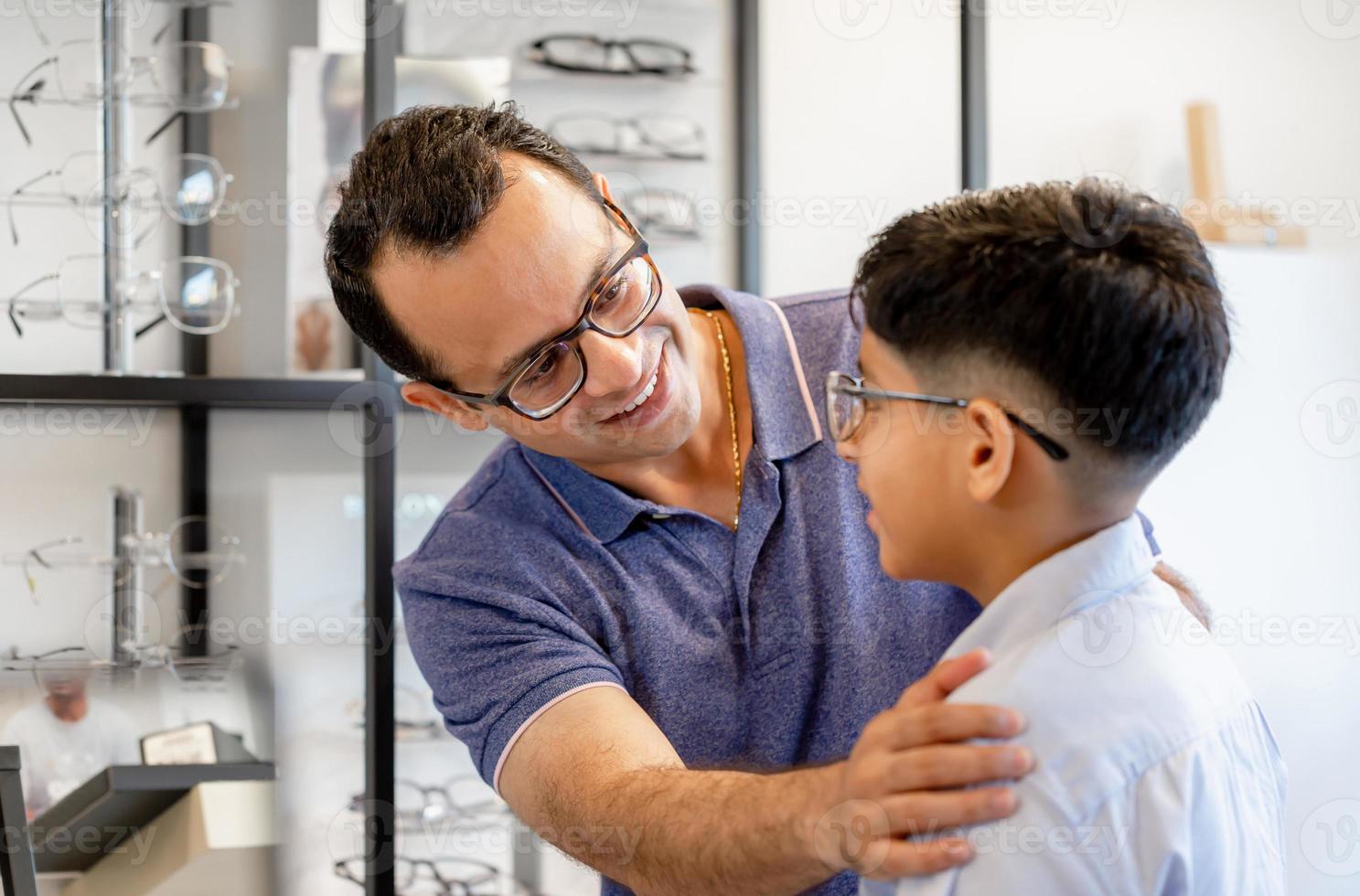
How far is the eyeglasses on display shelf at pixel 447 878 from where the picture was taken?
235 cm

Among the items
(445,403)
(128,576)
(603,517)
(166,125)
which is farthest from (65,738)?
(603,517)

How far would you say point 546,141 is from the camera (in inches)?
47.2

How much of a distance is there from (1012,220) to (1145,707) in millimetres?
347

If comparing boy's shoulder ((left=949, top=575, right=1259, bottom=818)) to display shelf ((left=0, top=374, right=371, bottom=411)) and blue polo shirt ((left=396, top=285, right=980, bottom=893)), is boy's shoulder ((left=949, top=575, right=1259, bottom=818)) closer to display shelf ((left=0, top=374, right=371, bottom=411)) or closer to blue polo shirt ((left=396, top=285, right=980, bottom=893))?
blue polo shirt ((left=396, top=285, right=980, bottom=893))

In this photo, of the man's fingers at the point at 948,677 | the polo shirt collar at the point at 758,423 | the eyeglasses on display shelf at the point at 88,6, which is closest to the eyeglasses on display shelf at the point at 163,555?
the eyeglasses on display shelf at the point at 88,6

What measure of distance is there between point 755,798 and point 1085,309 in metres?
0.42

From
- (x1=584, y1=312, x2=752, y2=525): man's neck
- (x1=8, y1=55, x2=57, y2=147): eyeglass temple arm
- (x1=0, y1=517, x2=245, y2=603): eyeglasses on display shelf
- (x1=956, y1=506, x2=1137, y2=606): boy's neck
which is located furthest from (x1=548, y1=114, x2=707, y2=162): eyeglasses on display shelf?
(x1=956, y1=506, x2=1137, y2=606): boy's neck

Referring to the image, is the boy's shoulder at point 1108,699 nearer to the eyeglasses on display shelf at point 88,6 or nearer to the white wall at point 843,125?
the white wall at point 843,125

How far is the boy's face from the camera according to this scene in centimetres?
88

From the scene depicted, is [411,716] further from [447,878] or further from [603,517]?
[603,517]

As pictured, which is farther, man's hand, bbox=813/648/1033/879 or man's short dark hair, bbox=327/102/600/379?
man's short dark hair, bbox=327/102/600/379

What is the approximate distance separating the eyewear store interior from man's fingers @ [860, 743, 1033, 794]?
136 cm

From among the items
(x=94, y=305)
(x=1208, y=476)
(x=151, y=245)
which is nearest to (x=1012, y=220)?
(x=1208, y=476)

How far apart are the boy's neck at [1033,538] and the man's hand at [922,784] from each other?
155 mm
